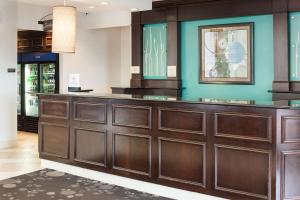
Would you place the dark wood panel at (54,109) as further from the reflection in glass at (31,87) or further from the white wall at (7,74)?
the reflection in glass at (31,87)

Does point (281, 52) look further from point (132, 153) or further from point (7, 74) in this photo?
point (7, 74)

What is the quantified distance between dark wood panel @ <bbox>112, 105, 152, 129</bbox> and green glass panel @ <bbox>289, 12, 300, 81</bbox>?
10.3ft

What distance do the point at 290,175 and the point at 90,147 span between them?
2.62 m

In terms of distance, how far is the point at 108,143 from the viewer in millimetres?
4949

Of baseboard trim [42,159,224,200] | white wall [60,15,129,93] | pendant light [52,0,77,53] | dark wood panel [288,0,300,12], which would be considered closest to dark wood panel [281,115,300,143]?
baseboard trim [42,159,224,200]

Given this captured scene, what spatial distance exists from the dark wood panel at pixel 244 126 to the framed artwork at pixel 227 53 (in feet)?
10.4

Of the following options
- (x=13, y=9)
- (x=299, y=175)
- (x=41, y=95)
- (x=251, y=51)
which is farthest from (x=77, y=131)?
(x=13, y=9)

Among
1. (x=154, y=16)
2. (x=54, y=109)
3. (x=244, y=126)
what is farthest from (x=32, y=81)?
(x=244, y=126)

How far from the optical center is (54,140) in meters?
5.66

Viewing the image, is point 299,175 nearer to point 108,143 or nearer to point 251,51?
point 108,143

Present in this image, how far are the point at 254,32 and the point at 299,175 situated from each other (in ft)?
12.1

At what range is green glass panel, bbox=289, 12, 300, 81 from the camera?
6.35m

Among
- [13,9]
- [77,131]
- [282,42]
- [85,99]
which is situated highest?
[13,9]

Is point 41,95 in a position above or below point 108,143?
above
